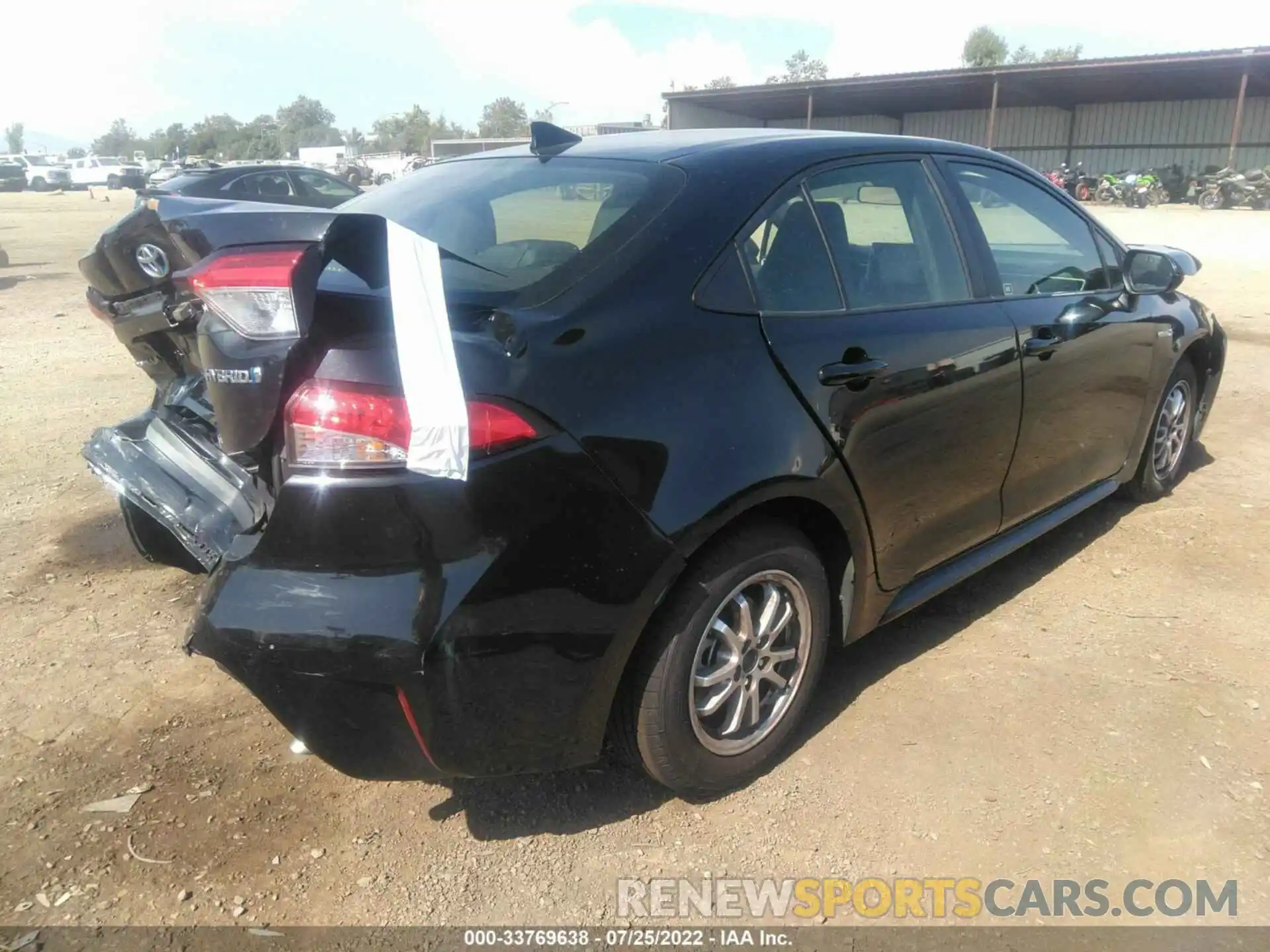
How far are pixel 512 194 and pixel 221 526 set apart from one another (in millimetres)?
1268

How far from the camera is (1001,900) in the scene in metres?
2.33

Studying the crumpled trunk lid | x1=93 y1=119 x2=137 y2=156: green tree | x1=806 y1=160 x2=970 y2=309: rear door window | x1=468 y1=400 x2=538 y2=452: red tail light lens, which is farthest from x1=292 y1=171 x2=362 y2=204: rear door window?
x1=93 y1=119 x2=137 y2=156: green tree

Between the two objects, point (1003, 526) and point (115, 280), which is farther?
point (1003, 526)

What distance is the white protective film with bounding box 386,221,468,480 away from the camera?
196cm

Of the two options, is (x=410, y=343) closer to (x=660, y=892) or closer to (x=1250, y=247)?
(x=660, y=892)

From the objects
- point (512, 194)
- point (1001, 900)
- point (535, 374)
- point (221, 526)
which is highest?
point (512, 194)

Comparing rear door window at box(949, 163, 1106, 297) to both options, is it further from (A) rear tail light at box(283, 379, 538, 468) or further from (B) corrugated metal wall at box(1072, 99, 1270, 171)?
(B) corrugated metal wall at box(1072, 99, 1270, 171)

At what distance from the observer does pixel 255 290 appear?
80.5 inches

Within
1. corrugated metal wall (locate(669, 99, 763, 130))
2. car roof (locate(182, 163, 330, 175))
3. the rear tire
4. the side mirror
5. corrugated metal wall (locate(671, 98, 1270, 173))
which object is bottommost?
the rear tire

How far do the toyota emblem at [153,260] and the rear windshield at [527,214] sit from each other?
2.02 feet

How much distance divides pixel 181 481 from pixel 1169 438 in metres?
4.35

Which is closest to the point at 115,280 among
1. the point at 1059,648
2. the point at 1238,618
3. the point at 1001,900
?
the point at 1001,900

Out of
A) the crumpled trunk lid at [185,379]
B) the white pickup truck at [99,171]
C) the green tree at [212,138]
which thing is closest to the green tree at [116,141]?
the green tree at [212,138]

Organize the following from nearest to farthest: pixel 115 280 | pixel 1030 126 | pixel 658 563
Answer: pixel 658 563 < pixel 115 280 < pixel 1030 126
